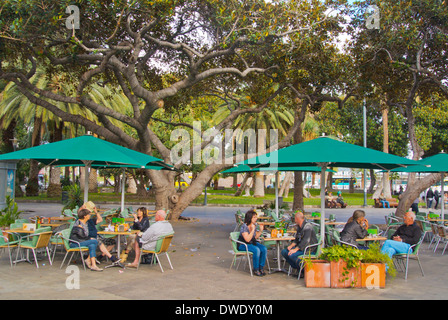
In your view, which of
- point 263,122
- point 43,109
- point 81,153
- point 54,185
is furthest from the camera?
point 54,185

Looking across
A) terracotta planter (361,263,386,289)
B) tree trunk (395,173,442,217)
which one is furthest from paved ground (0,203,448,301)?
tree trunk (395,173,442,217)

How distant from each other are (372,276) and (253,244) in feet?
7.55

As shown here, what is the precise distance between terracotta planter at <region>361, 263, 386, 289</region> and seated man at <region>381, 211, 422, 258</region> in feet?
3.64

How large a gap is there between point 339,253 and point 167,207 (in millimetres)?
11239

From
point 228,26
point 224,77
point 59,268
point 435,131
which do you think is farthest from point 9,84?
point 435,131

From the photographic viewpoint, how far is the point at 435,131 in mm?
40469

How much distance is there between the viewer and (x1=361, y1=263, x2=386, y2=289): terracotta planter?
723 centimetres

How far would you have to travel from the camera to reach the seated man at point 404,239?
8.34 meters

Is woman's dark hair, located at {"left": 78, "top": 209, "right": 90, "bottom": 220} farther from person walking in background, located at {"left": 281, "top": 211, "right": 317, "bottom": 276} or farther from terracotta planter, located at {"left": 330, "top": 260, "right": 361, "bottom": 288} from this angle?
terracotta planter, located at {"left": 330, "top": 260, "right": 361, "bottom": 288}

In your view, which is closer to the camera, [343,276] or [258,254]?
[343,276]

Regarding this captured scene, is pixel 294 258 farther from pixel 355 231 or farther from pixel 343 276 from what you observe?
pixel 355 231

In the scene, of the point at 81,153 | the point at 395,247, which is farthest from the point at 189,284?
the point at 395,247

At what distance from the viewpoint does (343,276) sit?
7.18 meters
